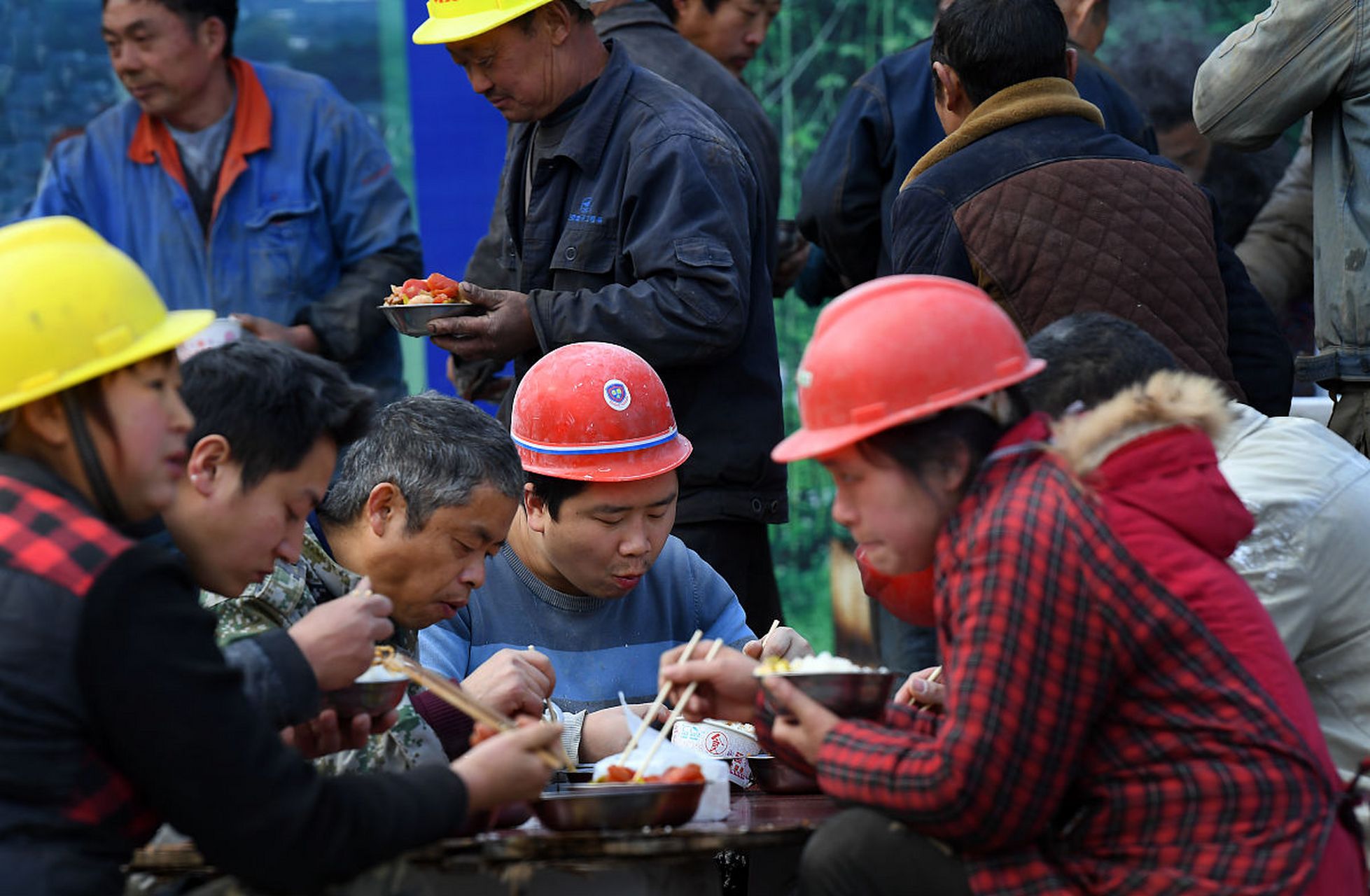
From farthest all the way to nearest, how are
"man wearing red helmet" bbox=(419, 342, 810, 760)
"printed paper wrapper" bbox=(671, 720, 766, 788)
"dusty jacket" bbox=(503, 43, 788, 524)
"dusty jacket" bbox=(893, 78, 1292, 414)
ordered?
"dusty jacket" bbox=(503, 43, 788, 524) → "dusty jacket" bbox=(893, 78, 1292, 414) → "man wearing red helmet" bbox=(419, 342, 810, 760) → "printed paper wrapper" bbox=(671, 720, 766, 788)

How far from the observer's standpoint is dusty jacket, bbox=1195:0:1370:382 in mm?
4605

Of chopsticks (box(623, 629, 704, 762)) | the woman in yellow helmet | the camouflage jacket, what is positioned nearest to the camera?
the woman in yellow helmet

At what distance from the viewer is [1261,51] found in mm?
4668

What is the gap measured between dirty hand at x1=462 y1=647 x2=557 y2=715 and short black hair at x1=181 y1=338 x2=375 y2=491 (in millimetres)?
599

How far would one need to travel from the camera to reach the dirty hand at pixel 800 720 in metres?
2.74

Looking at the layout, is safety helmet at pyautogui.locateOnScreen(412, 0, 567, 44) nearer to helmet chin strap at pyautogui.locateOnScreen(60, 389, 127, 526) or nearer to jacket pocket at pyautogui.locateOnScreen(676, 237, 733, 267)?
jacket pocket at pyautogui.locateOnScreen(676, 237, 733, 267)

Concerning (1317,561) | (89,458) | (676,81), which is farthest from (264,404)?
(676,81)

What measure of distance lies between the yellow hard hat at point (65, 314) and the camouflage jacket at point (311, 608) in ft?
2.05

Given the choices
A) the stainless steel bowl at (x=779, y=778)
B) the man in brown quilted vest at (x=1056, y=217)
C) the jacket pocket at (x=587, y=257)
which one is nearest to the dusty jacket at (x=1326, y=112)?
the man in brown quilted vest at (x=1056, y=217)

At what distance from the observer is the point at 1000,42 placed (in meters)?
4.27

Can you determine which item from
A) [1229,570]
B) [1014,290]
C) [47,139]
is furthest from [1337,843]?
[47,139]

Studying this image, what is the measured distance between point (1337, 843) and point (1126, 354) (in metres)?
0.93

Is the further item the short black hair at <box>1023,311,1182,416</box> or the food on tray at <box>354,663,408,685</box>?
the short black hair at <box>1023,311,1182,416</box>

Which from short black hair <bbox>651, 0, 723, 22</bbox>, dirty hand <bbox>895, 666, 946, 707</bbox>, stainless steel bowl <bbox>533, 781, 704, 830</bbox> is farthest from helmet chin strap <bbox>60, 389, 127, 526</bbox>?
short black hair <bbox>651, 0, 723, 22</bbox>
